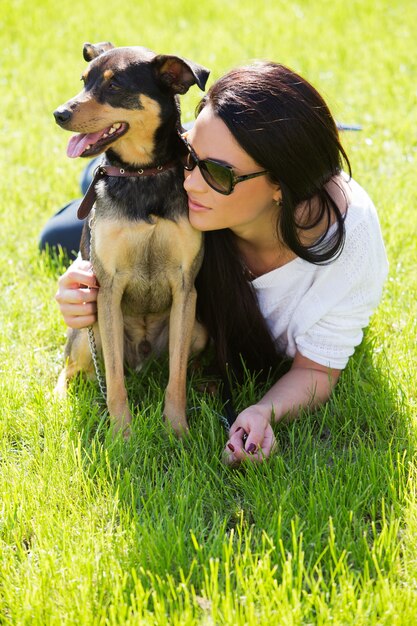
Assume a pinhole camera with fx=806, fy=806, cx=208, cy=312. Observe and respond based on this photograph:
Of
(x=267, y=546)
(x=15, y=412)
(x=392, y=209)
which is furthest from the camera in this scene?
(x=392, y=209)

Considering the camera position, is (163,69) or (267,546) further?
(163,69)

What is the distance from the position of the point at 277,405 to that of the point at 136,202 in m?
0.99

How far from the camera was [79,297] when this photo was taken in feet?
11.1

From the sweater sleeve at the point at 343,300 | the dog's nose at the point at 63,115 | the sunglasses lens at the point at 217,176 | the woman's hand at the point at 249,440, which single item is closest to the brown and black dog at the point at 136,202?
the dog's nose at the point at 63,115

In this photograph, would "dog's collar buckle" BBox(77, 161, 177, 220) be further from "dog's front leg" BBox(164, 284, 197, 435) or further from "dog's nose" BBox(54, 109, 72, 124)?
"dog's front leg" BBox(164, 284, 197, 435)

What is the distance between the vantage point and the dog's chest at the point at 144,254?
10.5 ft

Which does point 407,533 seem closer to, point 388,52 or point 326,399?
point 326,399

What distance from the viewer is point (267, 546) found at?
8.62 ft

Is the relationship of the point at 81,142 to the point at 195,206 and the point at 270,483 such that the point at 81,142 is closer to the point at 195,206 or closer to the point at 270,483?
the point at 195,206

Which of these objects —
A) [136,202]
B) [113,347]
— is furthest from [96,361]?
[136,202]

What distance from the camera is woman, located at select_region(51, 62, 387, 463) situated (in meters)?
2.97

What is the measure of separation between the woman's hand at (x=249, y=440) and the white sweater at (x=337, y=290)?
1.62ft

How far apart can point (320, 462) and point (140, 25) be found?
653 centimetres

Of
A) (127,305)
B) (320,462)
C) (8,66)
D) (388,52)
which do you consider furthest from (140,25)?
(320,462)
